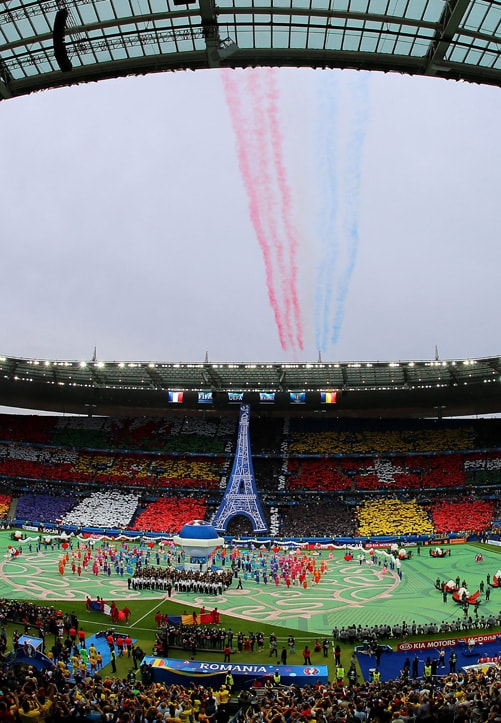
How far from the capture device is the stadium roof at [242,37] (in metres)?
14.2

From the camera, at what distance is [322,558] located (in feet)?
173

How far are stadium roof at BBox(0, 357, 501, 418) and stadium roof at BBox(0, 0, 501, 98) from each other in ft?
173

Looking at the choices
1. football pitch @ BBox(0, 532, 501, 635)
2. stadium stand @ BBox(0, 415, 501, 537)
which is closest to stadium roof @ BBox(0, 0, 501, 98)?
football pitch @ BBox(0, 532, 501, 635)

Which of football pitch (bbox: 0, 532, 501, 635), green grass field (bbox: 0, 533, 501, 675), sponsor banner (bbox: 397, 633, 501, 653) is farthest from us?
football pitch (bbox: 0, 532, 501, 635)

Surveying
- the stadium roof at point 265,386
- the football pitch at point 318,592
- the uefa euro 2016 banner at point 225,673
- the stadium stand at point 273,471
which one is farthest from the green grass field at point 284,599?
the stadium roof at point 265,386

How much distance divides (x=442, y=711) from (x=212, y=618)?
21.5 meters

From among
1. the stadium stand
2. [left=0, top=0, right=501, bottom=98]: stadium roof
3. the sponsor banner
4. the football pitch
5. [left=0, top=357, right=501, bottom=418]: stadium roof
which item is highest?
[left=0, top=357, right=501, bottom=418]: stadium roof

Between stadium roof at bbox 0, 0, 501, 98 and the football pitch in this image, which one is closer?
stadium roof at bbox 0, 0, 501, 98

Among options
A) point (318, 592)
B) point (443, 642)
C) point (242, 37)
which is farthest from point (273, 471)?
point (242, 37)

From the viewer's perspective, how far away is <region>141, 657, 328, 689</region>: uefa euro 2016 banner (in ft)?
65.5

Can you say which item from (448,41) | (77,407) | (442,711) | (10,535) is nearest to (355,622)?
(442,711)

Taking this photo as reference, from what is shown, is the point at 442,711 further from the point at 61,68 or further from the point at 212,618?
the point at 212,618

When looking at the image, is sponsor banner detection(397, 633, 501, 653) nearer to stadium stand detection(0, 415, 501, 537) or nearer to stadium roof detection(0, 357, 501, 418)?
stadium stand detection(0, 415, 501, 537)

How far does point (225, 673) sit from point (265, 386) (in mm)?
59068
